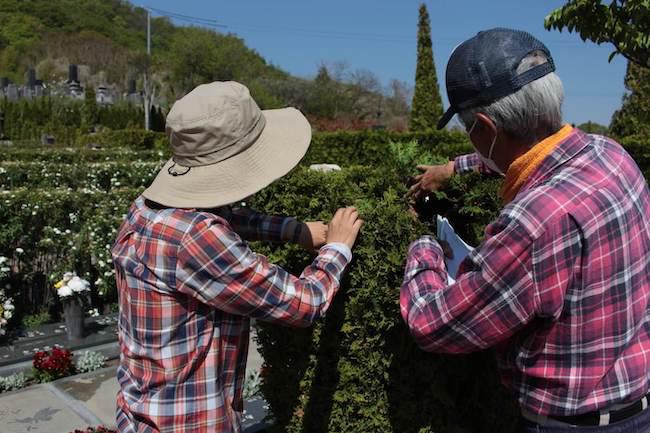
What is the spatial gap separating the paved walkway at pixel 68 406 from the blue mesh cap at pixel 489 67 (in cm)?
267

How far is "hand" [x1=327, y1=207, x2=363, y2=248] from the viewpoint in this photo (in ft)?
5.98

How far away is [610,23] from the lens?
17.6ft

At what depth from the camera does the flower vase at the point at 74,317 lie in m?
5.39

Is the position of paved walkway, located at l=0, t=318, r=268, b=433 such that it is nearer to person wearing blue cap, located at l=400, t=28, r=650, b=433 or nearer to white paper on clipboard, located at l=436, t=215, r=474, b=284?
white paper on clipboard, located at l=436, t=215, r=474, b=284

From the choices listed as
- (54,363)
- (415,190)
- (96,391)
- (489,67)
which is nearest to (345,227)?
(415,190)

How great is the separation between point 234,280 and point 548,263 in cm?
74

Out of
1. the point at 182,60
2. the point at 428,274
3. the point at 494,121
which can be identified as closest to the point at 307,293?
the point at 428,274

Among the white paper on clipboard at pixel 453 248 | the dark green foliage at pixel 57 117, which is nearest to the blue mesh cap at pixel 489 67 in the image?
the white paper on clipboard at pixel 453 248

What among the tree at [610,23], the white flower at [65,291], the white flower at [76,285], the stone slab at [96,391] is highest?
the tree at [610,23]

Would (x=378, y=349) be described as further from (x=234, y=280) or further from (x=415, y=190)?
(x=234, y=280)

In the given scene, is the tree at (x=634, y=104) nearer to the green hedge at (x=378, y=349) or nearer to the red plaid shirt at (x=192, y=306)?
the green hedge at (x=378, y=349)

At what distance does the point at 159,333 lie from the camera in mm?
1594

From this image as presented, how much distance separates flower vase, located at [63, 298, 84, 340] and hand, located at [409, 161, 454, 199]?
4.19 metres

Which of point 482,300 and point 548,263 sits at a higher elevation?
point 548,263
